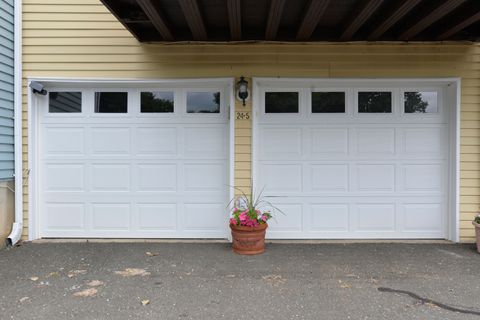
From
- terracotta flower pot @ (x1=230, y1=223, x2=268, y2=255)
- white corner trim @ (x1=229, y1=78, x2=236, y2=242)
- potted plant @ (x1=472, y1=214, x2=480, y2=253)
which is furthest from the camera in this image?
white corner trim @ (x1=229, y1=78, x2=236, y2=242)

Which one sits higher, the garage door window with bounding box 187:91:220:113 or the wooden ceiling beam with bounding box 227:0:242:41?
the wooden ceiling beam with bounding box 227:0:242:41

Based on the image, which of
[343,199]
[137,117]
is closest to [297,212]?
[343,199]

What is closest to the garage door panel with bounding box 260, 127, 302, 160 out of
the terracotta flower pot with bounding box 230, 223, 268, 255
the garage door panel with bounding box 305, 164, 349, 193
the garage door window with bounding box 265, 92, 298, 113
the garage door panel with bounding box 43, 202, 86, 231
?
the garage door window with bounding box 265, 92, 298, 113

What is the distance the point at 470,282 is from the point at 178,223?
3655 mm

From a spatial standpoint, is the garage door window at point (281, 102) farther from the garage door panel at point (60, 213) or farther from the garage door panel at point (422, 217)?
the garage door panel at point (60, 213)

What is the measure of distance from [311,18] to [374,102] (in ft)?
5.69

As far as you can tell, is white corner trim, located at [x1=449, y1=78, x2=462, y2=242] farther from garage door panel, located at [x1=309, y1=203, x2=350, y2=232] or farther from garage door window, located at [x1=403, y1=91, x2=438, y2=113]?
garage door panel, located at [x1=309, y1=203, x2=350, y2=232]

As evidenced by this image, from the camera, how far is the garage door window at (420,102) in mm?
5465

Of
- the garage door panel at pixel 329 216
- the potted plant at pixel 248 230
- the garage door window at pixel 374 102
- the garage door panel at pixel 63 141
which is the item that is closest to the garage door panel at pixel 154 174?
the garage door panel at pixel 63 141

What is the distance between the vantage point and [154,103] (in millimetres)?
5457

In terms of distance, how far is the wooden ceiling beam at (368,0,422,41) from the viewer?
4064 mm

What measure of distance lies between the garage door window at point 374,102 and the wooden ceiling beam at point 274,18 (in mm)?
1574

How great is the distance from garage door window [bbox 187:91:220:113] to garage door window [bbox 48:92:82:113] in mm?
1604

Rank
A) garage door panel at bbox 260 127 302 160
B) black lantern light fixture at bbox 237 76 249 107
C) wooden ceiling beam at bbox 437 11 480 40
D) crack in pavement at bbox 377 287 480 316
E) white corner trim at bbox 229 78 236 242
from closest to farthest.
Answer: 1. crack in pavement at bbox 377 287 480 316
2. wooden ceiling beam at bbox 437 11 480 40
3. black lantern light fixture at bbox 237 76 249 107
4. white corner trim at bbox 229 78 236 242
5. garage door panel at bbox 260 127 302 160
